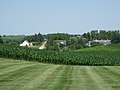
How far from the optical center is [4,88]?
18.7m

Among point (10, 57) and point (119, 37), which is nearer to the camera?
point (10, 57)

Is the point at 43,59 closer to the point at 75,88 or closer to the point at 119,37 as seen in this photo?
the point at 75,88

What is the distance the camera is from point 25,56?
227 feet

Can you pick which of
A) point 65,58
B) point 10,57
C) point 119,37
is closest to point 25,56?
point 10,57

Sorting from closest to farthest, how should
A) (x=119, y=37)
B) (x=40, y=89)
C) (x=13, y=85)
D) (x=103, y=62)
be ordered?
(x=40, y=89) < (x=13, y=85) < (x=103, y=62) < (x=119, y=37)

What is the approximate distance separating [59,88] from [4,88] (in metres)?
3.25

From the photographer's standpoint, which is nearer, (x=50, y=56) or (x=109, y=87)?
(x=109, y=87)

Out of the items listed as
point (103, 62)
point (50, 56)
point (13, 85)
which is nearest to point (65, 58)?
point (50, 56)

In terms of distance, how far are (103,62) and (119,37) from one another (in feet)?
390

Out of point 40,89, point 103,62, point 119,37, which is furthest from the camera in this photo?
point 119,37

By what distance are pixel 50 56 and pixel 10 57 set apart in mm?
8722

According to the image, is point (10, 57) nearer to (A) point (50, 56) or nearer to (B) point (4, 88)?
(A) point (50, 56)

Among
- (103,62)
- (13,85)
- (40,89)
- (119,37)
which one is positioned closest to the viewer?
(40,89)

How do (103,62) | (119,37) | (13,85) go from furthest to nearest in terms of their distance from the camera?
(119,37) < (103,62) < (13,85)
